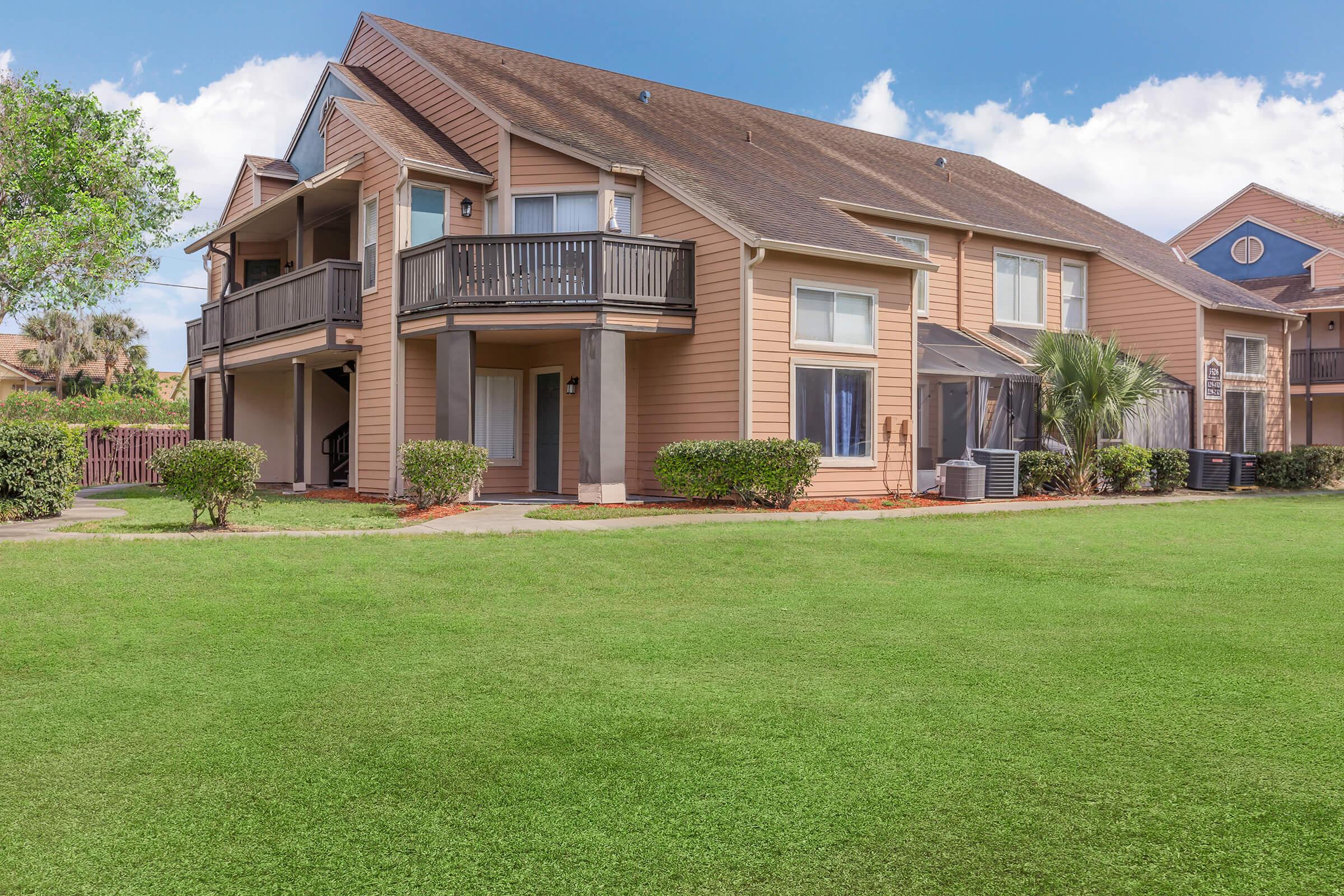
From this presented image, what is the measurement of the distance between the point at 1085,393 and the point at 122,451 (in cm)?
2439

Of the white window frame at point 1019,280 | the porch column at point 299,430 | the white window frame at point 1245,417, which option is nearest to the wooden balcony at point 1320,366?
the white window frame at point 1245,417

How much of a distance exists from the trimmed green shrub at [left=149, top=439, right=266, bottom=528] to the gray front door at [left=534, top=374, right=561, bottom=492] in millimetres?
7991

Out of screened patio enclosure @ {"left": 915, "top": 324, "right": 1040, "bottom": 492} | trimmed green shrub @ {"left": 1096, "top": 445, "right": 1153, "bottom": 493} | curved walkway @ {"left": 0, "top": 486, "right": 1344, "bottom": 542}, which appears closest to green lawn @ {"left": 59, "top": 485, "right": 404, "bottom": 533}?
curved walkway @ {"left": 0, "top": 486, "right": 1344, "bottom": 542}

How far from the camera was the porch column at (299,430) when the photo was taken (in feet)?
70.3

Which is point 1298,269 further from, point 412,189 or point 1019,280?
point 412,189

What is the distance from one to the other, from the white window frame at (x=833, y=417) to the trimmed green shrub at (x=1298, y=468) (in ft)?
36.5

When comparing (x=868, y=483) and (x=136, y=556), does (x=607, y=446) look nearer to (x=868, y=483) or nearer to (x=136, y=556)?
(x=868, y=483)

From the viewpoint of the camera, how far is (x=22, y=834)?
3.65 meters

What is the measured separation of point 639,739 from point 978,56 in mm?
23361

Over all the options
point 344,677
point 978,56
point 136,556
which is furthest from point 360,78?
point 344,677

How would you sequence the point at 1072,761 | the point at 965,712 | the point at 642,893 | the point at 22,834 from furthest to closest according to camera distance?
the point at 965,712 < the point at 1072,761 < the point at 22,834 < the point at 642,893

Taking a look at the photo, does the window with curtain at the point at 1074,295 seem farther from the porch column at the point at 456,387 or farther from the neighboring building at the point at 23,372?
the neighboring building at the point at 23,372

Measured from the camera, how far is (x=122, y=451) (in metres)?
28.1

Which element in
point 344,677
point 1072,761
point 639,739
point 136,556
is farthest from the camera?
point 136,556
